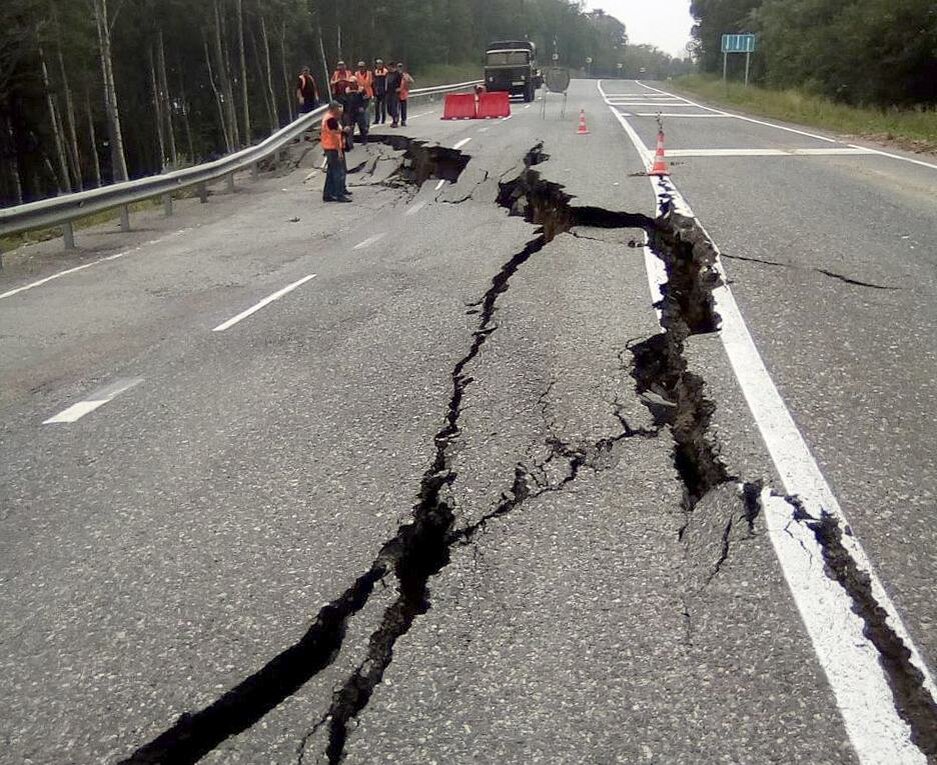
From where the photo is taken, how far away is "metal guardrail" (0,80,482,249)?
1073 cm

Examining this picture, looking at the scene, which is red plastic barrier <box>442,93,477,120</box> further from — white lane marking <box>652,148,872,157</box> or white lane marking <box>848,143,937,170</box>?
white lane marking <box>848,143,937,170</box>

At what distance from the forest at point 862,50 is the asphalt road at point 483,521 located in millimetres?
21557

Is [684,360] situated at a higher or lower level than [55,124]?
lower

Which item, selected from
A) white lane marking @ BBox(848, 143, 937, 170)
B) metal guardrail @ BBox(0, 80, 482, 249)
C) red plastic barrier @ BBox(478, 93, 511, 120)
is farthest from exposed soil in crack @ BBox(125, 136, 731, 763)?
red plastic barrier @ BBox(478, 93, 511, 120)

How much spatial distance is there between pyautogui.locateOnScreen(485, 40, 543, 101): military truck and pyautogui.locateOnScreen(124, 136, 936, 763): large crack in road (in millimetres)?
31812

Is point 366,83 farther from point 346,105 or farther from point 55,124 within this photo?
point 55,124

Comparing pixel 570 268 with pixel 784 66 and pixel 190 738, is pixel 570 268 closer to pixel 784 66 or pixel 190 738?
pixel 190 738

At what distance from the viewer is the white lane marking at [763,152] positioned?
14.8 metres

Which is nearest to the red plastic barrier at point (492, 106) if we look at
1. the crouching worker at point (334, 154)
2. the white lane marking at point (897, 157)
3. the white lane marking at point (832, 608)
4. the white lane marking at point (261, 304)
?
the white lane marking at point (897, 157)

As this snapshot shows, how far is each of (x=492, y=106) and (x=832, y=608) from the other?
26130 millimetres

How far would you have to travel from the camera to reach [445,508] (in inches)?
140

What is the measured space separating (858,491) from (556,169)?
985 cm

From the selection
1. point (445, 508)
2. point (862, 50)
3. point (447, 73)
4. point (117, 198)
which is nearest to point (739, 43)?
point (862, 50)

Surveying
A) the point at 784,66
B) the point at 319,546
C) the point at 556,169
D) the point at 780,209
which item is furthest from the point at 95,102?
the point at 319,546
